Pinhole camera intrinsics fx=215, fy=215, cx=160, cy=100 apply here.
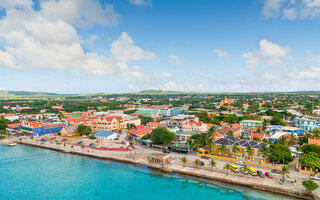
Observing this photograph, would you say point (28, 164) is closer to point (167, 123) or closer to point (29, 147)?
point (29, 147)

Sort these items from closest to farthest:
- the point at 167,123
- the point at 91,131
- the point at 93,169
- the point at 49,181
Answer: the point at 49,181 → the point at 93,169 → the point at 91,131 → the point at 167,123

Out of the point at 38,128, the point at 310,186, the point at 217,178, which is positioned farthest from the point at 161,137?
the point at 38,128

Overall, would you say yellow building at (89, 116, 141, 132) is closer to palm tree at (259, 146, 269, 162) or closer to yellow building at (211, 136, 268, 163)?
yellow building at (211, 136, 268, 163)

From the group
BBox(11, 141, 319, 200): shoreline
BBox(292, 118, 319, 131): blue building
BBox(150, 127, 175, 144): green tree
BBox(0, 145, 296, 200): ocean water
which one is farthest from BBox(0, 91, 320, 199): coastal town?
BBox(0, 145, 296, 200): ocean water

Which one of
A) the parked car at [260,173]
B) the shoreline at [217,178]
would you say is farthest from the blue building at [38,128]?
the parked car at [260,173]

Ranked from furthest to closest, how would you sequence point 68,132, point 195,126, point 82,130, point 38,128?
point 38,128, point 68,132, point 82,130, point 195,126

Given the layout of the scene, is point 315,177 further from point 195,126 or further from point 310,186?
point 195,126

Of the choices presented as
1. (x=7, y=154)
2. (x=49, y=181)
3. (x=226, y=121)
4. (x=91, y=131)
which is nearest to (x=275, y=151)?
(x=49, y=181)

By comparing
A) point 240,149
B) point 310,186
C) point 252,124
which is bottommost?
point 310,186
